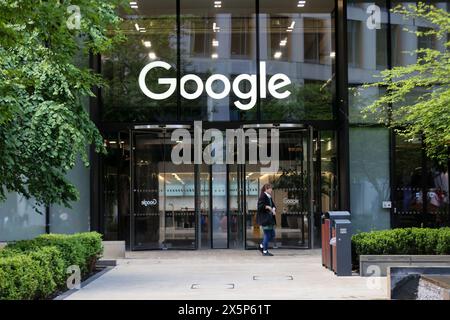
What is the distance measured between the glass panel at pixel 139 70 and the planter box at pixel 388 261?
8219mm

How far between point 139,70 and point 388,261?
9475 millimetres

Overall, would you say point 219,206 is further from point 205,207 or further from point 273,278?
point 273,278

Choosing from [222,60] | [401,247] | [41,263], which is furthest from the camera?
[222,60]

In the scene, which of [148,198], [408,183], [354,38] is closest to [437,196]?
[408,183]

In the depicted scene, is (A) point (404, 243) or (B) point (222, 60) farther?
(B) point (222, 60)

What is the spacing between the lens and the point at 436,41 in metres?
19.3

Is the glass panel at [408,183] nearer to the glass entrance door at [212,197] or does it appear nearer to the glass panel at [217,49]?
the glass entrance door at [212,197]

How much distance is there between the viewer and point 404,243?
1391 centimetres

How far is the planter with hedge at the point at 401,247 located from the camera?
13336 mm

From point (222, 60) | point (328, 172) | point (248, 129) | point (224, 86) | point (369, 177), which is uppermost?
point (222, 60)

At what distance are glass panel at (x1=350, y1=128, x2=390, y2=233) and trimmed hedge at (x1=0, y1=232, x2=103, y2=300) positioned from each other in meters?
8.22
